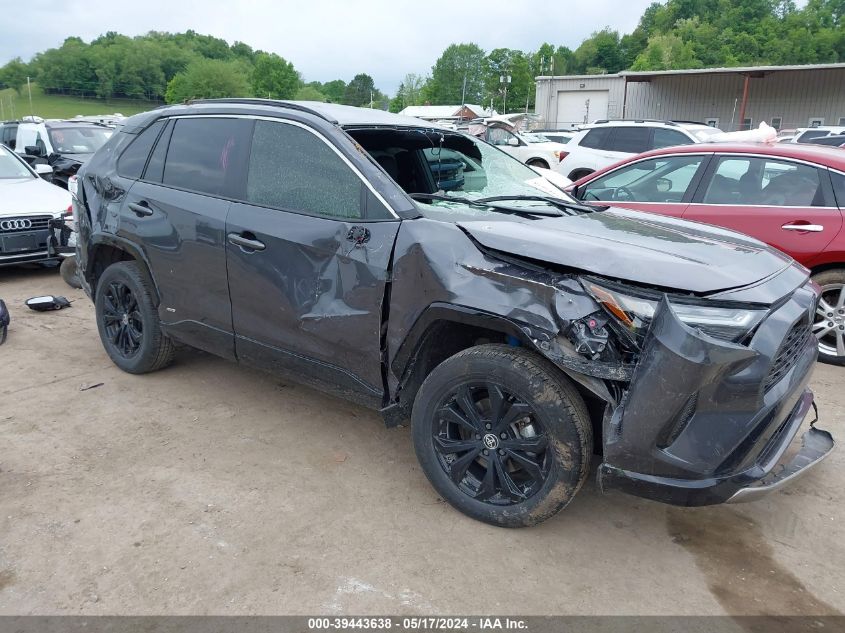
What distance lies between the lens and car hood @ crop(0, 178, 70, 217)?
7.23 m

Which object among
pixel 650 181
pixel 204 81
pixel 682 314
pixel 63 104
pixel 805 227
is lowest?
pixel 805 227

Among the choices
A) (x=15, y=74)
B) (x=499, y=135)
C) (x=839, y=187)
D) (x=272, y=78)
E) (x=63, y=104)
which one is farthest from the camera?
(x=272, y=78)

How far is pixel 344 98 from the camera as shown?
136125 millimetres

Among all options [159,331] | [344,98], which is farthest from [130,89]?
[159,331]

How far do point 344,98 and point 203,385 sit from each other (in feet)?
459

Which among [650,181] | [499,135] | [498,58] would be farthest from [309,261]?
[498,58]

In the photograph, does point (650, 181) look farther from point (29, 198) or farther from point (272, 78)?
point (272, 78)

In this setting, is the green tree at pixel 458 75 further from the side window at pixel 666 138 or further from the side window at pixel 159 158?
the side window at pixel 159 158

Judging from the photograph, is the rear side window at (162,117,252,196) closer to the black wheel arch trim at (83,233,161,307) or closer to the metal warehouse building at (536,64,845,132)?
the black wheel arch trim at (83,233,161,307)

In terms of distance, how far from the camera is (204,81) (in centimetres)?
9056

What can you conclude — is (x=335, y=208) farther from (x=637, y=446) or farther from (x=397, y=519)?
(x=637, y=446)

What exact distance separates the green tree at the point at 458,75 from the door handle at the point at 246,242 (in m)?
109

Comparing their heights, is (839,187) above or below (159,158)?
below

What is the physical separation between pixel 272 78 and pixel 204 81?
2098 centimetres
